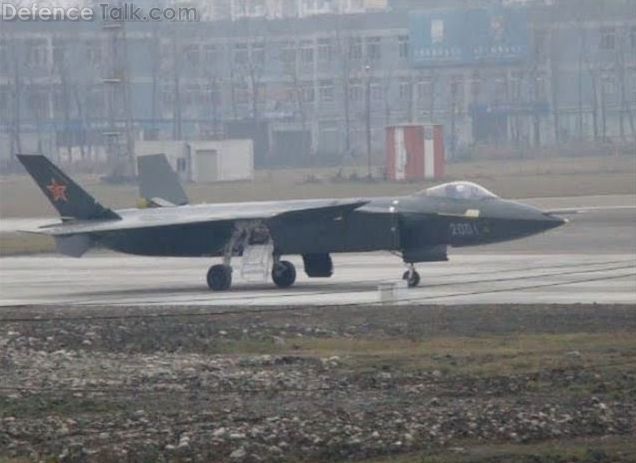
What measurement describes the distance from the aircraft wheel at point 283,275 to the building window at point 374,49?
272ft

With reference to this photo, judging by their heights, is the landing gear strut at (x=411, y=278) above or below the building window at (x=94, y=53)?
below

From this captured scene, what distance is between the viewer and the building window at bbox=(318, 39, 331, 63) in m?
113

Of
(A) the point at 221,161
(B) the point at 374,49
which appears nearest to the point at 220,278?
(A) the point at 221,161

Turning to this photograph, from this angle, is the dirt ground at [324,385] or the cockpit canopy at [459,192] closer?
the dirt ground at [324,385]

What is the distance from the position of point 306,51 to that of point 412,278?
281 feet

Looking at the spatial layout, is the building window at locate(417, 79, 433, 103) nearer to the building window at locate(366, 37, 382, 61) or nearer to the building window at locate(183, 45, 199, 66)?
the building window at locate(366, 37, 382, 61)

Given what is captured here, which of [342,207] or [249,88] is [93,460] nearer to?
[342,207]

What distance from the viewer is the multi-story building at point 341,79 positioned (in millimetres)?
103812

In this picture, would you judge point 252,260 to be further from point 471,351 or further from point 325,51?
point 325,51

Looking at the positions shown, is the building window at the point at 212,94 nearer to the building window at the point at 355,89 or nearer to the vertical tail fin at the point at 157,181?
the building window at the point at 355,89

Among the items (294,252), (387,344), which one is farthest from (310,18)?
(387,344)

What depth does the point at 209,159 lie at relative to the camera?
267 ft

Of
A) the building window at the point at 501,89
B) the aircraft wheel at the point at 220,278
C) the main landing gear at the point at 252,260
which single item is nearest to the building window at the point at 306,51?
the building window at the point at 501,89

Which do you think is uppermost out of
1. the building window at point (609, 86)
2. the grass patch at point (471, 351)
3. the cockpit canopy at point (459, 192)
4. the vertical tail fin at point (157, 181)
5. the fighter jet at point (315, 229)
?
the building window at point (609, 86)
